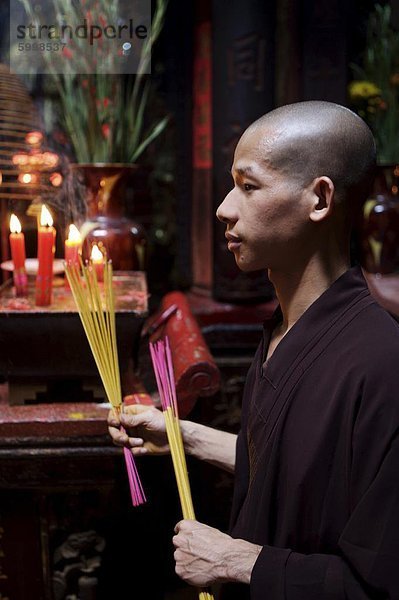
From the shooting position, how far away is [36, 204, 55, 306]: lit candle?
2156mm

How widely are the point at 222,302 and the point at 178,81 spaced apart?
→ 1153 millimetres

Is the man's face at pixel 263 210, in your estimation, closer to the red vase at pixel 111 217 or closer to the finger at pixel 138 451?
the finger at pixel 138 451

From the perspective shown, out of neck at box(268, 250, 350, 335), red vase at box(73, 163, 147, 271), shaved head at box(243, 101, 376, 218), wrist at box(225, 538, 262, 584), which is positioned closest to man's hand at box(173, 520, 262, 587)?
wrist at box(225, 538, 262, 584)

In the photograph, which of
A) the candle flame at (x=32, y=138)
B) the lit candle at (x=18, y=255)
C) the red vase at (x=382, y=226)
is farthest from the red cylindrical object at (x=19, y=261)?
the red vase at (x=382, y=226)

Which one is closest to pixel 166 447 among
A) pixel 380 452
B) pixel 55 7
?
pixel 380 452

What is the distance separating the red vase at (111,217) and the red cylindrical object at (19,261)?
65 centimetres

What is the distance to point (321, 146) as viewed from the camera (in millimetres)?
1318

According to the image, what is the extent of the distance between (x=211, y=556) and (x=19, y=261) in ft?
3.90

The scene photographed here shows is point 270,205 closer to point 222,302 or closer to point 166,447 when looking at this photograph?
point 166,447

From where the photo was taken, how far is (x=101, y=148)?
3.33 m

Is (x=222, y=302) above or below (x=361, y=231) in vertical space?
below

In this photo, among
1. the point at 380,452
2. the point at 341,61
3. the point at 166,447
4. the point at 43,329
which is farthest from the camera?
the point at 341,61

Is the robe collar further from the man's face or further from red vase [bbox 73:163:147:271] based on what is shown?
red vase [bbox 73:163:147:271]

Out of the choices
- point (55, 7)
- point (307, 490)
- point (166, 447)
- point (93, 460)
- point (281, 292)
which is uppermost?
point (55, 7)
